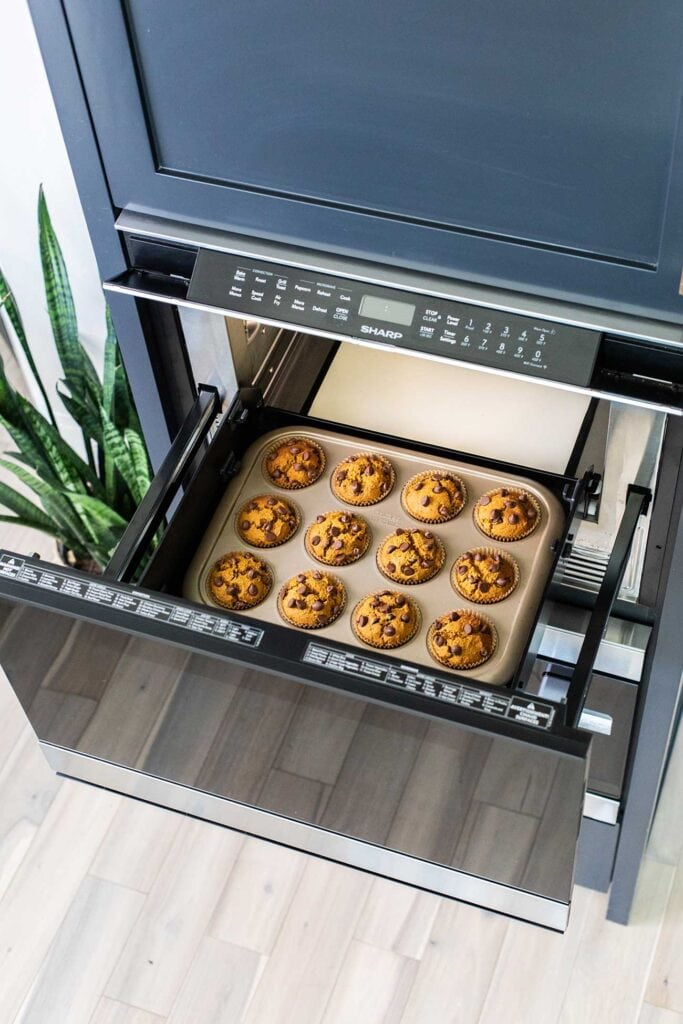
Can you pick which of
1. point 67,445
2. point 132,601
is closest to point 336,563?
point 132,601

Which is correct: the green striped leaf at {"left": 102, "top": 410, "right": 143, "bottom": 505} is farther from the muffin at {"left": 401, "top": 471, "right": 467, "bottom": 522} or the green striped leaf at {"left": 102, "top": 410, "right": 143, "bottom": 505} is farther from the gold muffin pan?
the muffin at {"left": 401, "top": 471, "right": 467, "bottom": 522}

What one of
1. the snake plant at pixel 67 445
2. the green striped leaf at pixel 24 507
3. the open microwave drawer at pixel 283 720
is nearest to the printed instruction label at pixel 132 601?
the open microwave drawer at pixel 283 720

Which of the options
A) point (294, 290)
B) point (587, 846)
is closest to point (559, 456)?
point (294, 290)

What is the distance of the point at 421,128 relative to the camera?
1.05m

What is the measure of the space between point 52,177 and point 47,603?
2.62 ft

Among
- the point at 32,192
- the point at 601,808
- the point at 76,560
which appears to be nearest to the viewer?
the point at 601,808

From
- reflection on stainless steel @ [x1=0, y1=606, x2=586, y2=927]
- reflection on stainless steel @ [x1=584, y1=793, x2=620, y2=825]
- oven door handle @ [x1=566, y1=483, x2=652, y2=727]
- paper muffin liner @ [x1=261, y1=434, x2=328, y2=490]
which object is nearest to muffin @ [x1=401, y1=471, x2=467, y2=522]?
paper muffin liner @ [x1=261, y1=434, x2=328, y2=490]

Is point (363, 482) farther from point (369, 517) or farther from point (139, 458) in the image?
point (139, 458)

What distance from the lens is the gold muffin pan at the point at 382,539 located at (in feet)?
4.53

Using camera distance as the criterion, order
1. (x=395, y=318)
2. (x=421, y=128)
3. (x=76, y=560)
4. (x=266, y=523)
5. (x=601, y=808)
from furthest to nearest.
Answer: (x=76, y=560)
(x=601, y=808)
(x=266, y=523)
(x=395, y=318)
(x=421, y=128)

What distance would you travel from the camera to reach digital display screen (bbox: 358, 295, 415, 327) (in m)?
1.18

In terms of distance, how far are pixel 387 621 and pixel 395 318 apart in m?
0.37

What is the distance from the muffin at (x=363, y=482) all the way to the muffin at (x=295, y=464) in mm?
32

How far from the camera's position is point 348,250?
1.19m
